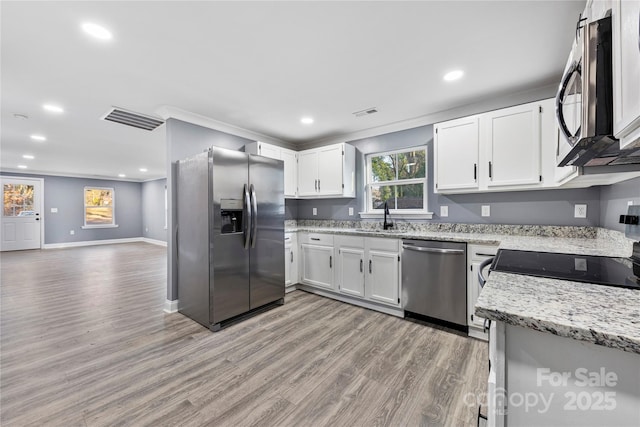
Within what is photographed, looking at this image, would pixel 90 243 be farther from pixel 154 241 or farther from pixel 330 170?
pixel 330 170

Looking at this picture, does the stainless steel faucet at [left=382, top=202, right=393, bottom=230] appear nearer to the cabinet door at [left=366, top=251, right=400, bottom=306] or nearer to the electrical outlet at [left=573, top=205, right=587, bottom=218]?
the cabinet door at [left=366, top=251, right=400, bottom=306]

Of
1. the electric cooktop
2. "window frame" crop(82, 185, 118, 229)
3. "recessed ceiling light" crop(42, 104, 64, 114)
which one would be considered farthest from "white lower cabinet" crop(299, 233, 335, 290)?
"window frame" crop(82, 185, 118, 229)

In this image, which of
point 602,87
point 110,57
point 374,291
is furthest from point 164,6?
point 374,291

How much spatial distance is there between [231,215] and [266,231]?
18.2 inches

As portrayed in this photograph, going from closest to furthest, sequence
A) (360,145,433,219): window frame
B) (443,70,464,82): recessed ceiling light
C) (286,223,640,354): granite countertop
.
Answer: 1. (286,223,640,354): granite countertop
2. (443,70,464,82): recessed ceiling light
3. (360,145,433,219): window frame

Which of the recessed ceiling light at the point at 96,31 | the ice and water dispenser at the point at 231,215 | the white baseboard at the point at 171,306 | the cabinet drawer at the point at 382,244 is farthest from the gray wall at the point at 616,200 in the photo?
the white baseboard at the point at 171,306

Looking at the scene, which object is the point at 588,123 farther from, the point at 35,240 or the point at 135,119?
the point at 35,240

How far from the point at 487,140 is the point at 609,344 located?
253 cm

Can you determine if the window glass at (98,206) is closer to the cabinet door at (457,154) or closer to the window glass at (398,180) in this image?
the window glass at (398,180)

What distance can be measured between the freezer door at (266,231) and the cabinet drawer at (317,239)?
1.71 ft

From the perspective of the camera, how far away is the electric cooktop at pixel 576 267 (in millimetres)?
979

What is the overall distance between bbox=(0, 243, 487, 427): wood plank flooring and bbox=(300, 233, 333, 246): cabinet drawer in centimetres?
82

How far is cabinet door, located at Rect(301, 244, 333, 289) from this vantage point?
3529mm

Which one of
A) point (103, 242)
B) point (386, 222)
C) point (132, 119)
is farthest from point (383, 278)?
point (103, 242)
